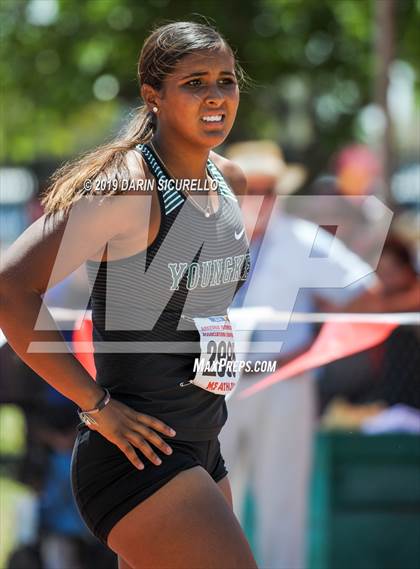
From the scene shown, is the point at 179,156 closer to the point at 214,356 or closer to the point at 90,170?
the point at 90,170

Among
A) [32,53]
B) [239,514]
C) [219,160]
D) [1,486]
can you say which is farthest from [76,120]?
[219,160]

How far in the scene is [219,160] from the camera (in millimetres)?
3258

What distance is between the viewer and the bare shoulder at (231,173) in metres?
3.26

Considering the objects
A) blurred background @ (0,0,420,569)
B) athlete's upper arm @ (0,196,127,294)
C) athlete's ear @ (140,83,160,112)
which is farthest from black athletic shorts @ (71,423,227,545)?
blurred background @ (0,0,420,569)

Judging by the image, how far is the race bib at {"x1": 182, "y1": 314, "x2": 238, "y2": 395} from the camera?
2758 mm

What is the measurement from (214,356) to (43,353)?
1.47 ft

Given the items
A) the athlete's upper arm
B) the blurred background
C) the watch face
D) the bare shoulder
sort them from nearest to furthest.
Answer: the athlete's upper arm, the watch face, the bare shoulder, the blurred background

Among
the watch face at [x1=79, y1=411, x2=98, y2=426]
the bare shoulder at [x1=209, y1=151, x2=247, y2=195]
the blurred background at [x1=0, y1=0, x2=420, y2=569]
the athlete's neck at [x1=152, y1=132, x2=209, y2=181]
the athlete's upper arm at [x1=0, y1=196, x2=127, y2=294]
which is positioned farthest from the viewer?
the blurred background at [x1=0, y1=0, x2=420, y2=569]

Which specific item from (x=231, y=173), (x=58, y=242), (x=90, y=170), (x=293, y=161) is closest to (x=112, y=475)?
(x=58, y=242)

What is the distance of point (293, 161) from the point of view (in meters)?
11.8

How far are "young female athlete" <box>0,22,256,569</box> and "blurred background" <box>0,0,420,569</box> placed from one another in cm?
60

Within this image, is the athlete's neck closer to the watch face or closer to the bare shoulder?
the bare shoulder

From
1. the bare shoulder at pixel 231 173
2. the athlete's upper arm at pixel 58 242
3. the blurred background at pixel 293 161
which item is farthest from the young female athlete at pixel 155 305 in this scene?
the blurred background at pixel 293 161

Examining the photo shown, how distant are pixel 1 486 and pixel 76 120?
684 cm
